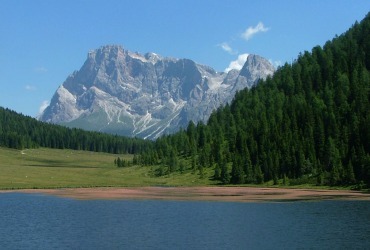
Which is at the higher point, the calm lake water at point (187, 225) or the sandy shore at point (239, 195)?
the sandy shore at point (239, 195)

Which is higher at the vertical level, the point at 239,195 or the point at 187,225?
the point at 239,195

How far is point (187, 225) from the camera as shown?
76.2m

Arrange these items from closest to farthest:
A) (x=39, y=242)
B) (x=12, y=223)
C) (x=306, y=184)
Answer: (x=39, y=242) → (x=12, y=223) → (x=306, y=184)

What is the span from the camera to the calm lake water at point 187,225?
60.4m

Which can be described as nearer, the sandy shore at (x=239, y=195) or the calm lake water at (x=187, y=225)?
the calm lake water at (x=187, y=225)

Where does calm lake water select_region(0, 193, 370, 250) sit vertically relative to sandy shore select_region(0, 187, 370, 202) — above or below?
below

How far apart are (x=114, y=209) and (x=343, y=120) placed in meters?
125

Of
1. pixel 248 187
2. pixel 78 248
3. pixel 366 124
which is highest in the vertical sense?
pixel 366 124

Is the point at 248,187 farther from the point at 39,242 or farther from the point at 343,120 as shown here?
the point at 39,242

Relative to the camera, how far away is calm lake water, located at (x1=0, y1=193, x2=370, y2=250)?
198ft

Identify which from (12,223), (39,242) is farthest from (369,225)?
(12,223)

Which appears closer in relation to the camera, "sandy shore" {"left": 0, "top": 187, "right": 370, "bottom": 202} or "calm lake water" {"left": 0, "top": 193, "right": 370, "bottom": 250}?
"calm lake water" {"left": 0, "top": 193, "right": 370, "bottom": 250}

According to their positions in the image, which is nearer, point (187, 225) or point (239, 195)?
point (187, 225)

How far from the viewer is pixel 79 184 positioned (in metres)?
193
